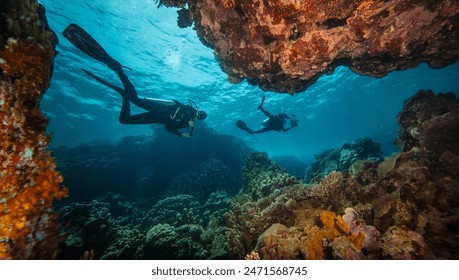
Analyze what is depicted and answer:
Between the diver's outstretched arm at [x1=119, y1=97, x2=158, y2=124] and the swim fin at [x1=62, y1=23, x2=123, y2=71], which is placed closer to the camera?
the swim fin at [x1=62, y1=23, x2=123, y2=71]

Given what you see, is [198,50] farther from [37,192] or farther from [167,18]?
[37,192]

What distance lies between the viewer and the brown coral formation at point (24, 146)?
9.65ft

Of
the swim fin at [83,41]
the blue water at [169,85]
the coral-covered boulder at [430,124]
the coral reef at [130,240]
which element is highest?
the blue water at [169,85]

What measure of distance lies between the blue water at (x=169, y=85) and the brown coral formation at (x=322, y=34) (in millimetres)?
4644

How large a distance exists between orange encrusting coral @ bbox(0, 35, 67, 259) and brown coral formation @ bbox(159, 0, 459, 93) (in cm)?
402

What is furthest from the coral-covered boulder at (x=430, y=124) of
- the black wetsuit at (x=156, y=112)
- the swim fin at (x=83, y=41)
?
the swim fin at (x=83, y=41)

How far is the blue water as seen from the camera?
14656 mm

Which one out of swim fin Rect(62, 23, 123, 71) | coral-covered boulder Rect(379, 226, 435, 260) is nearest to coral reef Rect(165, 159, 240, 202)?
swim fin Rect(62, 23, 123, 71)

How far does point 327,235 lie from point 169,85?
22925 mm

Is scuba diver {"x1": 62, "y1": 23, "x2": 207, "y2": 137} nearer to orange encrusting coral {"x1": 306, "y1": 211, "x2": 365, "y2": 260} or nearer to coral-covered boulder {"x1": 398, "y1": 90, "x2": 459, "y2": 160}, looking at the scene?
orange encrusting coral {"x1": 306, "y1": 211, "x2": 365, "y2": 260}

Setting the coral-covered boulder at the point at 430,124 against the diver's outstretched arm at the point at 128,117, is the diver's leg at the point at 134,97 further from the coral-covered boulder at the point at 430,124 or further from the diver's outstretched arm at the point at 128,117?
the coral-covered boulder at the point at 430,124

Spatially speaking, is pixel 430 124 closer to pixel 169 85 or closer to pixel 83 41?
pixel 83 41

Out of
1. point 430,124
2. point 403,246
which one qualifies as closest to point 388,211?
point 403,246
